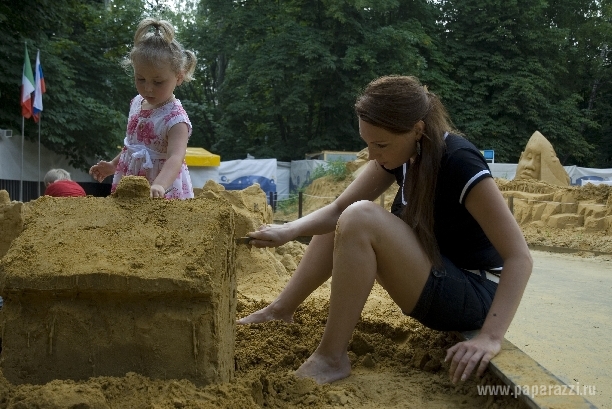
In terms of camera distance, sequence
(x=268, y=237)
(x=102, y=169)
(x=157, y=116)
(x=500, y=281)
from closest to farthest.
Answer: (x=500, y=281)
(x=268, y=237)
(x=157, y=116)
(x=102, y=169)

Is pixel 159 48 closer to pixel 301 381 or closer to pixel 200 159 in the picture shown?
pixel 301 381

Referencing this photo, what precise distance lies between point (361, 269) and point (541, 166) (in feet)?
54.9

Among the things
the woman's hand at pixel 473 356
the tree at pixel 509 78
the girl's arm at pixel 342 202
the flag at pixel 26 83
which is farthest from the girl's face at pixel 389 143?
the tree at pixel 509 78

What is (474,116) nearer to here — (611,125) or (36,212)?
(611,125)

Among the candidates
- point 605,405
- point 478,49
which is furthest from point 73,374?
point 478,49

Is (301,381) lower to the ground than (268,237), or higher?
lower

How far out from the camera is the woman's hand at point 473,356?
2066 mm

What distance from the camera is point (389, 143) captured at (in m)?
2.36

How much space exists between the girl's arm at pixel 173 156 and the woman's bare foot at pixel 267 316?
2.29 ft

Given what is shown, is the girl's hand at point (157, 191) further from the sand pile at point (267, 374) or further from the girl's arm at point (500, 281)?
the girl's arm at point (500, 281)

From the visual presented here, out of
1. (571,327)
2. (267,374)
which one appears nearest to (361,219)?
(267,374)

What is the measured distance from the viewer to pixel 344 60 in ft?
78.5

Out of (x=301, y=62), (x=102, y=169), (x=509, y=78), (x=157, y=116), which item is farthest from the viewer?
(x=509, y=78)

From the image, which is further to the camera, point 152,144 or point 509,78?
point 509,78
